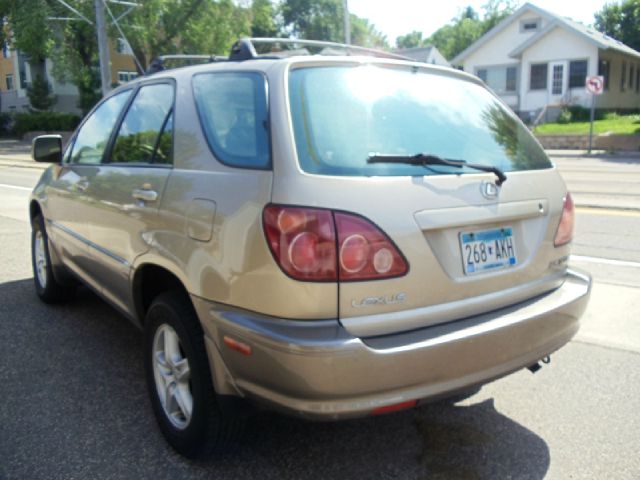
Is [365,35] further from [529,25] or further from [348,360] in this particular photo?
[348,360]

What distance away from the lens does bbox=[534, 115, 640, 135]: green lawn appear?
27.2m

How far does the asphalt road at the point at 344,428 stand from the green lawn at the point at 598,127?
24619 millimetres

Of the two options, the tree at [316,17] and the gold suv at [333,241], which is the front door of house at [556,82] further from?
the tree at [316,17]

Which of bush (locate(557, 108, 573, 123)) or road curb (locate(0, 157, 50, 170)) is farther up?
bush (locate(557, 108, 573, 123))

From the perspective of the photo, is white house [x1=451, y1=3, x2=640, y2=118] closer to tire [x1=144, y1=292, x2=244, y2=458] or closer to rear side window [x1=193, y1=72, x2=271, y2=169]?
rear side window [x1=193, y1=72, x2=271, y2=169]

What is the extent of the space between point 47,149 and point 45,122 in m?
38.7

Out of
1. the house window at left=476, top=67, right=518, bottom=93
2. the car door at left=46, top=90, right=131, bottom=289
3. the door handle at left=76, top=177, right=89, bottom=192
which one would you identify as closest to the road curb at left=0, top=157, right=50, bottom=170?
the car door at left=46, top=90, right=131, bottom=289

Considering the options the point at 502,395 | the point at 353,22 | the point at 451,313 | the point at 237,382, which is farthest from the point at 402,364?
the point at 353,22

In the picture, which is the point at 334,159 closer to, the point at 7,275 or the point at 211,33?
the point at 7,275

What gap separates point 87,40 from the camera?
3797cm

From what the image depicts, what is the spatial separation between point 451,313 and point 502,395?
4.13 ft

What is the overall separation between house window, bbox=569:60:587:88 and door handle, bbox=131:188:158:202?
1393 inches

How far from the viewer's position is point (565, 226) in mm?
3129

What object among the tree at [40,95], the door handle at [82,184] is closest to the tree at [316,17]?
the tree at [40,95]
